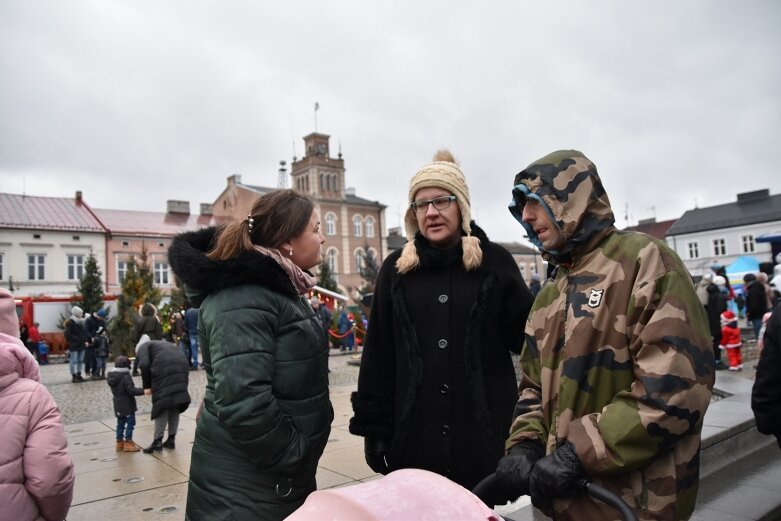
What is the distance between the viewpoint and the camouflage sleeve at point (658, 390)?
63.4 inches

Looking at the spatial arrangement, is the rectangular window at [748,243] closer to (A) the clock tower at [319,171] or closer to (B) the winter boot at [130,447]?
(A) the clock tower at [319,171]

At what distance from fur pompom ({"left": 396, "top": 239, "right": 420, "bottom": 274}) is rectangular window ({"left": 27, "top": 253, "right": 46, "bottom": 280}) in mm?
45255

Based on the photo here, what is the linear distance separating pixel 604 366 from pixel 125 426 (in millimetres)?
6696

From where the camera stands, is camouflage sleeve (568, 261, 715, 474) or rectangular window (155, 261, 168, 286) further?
rectangular window (155, 261, 168, 286)

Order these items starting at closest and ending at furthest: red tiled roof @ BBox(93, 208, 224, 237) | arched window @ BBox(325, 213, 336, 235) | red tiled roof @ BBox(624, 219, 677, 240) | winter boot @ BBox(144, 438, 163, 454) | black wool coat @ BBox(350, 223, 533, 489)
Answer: black wool coat @ BBox(350, 223, 533, 489), winter boot @ BBox(144, 438, 163, 454), red tiled roof @ BBox(93, 208, 224, 237), arched window @ BBox(325, 213, 336, 235), red tiled roof @ BBox(624, 219, 677, 240)

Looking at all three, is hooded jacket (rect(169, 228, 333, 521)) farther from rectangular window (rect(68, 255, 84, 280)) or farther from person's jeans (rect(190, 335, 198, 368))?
rectangular window (rect(68, 255, 84, 280))

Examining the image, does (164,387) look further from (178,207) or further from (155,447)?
(178,207)

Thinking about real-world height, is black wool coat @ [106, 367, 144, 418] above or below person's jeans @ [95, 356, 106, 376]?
above

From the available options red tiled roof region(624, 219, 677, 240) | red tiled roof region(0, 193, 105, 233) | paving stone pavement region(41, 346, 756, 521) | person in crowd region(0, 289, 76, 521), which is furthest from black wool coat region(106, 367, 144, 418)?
red tiled roof region(624, 219, 677, 240)

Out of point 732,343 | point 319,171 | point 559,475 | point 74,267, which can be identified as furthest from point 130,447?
point 319,171

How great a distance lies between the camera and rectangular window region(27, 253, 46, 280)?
40500mm

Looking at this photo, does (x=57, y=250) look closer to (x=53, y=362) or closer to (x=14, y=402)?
(x=53, y=362)

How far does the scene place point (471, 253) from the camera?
2775 mm

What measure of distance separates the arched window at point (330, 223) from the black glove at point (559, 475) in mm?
54968
